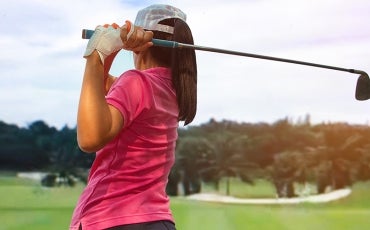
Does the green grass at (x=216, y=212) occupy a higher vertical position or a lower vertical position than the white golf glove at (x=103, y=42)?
lower

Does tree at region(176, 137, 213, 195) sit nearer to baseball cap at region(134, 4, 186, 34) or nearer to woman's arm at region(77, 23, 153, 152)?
baseball cap at region(134, 4, 186, 34)

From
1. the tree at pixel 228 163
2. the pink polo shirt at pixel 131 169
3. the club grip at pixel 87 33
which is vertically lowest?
the tree at pixel 228 163

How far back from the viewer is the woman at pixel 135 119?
847 millimetres

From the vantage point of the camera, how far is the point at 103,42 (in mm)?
864

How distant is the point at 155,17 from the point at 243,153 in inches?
55.7

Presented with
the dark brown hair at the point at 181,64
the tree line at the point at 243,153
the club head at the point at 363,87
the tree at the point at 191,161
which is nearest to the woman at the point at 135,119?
the dark brown hair at the point at 181,64

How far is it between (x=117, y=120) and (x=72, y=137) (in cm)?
140

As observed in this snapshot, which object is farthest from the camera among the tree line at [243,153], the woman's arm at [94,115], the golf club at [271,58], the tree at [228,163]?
the tree at [228,163]

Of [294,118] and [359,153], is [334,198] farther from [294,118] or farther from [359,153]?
[294,118]

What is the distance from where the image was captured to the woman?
2.78 ft

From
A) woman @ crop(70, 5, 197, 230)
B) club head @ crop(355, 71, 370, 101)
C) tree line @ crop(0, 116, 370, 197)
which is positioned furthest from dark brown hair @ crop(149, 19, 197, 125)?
tree line @ crop(0, 116, 370, 197)

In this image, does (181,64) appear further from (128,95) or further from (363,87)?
(363,87)

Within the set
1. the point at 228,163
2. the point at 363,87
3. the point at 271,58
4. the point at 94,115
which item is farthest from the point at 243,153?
the point at 94,115

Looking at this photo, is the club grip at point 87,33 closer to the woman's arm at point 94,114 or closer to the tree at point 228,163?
the woman's arm at point 94,114
